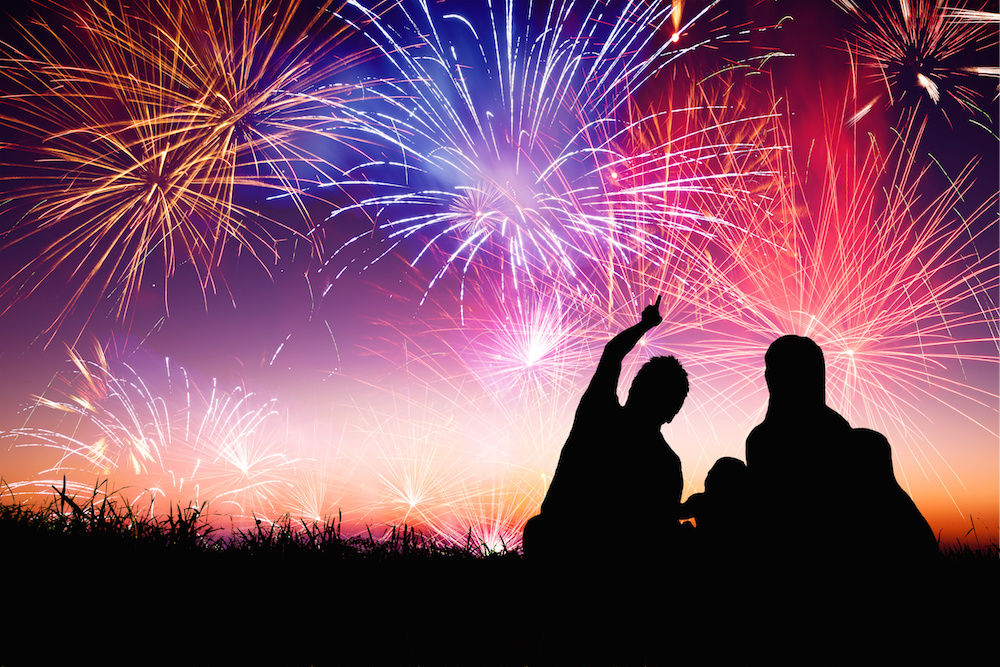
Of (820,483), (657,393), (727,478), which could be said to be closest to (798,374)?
(820,483)

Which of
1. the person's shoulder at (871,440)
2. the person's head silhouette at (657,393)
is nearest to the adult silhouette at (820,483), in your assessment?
the person's shoulder at (871,440)

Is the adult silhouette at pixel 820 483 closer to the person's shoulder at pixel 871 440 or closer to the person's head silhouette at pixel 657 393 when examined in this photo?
the person's shoulder at pixel 871 440

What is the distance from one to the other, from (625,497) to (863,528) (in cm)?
157

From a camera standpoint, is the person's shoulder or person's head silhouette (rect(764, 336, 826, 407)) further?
person's head silhouette (rect(764, 336, 826, 407))

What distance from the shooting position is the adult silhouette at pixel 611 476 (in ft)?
13.4

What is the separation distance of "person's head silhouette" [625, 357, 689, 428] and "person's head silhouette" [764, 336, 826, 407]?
726 mm

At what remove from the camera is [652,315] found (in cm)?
465

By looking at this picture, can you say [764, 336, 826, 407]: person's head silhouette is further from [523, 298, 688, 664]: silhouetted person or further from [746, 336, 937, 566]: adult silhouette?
[523, 298, 688, 664]: silhouetted person

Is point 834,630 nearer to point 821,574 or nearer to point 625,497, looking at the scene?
point 821,574

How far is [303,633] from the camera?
12.4 feet

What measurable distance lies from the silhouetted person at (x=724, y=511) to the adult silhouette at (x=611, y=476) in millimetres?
294

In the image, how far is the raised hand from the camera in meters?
4.58

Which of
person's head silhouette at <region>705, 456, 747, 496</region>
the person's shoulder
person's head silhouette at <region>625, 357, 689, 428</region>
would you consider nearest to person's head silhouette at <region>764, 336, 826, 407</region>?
the person's shoulder

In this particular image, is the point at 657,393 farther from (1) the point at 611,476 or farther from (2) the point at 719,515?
(2) the point at 719,515
